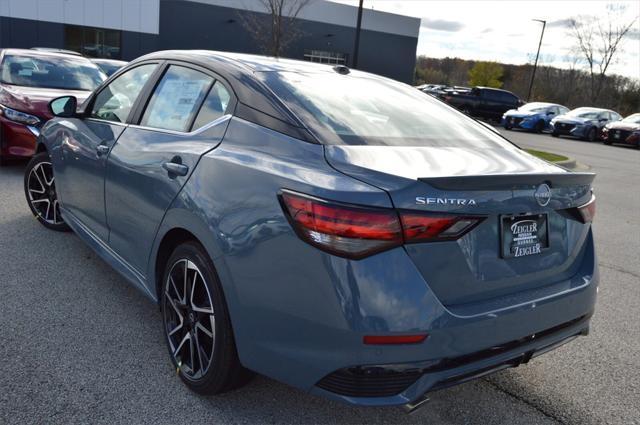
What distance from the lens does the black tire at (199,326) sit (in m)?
2.53

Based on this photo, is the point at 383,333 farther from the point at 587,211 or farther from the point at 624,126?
the point at 624,126

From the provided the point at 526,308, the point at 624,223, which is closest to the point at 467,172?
the point at 526,308

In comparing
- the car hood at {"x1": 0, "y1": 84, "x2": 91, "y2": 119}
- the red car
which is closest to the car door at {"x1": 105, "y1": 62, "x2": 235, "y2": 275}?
the red car

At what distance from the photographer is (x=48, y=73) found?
854 cm

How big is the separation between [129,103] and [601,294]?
3953mm

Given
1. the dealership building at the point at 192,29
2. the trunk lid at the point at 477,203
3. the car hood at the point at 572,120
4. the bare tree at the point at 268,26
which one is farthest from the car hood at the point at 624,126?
the trunk lid at the point at 477,203

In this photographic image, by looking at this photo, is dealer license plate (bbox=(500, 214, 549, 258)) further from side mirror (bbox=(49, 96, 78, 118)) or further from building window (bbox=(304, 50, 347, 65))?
building window (bbox=(304, 50, 347, 65))

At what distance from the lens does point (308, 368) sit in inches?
87.0

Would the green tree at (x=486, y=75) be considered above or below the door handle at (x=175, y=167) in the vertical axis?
above

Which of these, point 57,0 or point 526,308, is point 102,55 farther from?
point 526,308

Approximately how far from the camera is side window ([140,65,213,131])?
10.1ft

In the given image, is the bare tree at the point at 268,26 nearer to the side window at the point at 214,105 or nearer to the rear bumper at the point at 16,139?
the rear bumper at the point at 16,139

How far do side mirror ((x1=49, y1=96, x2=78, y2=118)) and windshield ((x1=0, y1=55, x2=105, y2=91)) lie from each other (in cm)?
410

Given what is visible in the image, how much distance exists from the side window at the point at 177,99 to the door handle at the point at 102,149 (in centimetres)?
36
